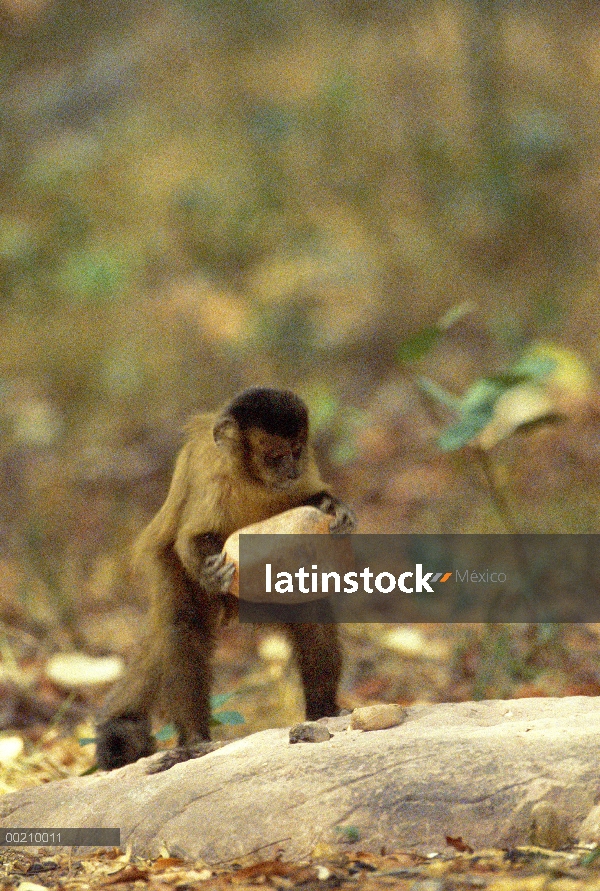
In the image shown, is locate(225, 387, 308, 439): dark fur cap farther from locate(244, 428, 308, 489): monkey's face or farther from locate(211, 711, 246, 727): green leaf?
locate(211, 711, 246, 727): green leaf

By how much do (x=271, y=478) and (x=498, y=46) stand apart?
31.8 ft

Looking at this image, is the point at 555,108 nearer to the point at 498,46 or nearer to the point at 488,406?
the point at 498,46

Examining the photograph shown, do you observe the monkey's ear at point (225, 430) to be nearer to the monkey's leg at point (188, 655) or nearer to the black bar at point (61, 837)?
the monkey's leg at point (188, 655)

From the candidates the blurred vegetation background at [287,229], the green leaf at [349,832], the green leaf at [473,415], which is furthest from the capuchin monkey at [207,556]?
the blurred vegetation background at [287,229]

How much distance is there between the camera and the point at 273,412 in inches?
165

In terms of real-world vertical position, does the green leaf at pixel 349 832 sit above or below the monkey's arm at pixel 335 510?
below

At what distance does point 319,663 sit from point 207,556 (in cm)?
65

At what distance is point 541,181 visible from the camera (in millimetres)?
11953

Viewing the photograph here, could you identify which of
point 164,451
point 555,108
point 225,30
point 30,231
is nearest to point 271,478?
point 164,451

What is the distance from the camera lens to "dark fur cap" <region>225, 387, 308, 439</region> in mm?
4188

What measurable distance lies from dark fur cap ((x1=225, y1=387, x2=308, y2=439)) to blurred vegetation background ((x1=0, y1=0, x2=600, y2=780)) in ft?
15.8

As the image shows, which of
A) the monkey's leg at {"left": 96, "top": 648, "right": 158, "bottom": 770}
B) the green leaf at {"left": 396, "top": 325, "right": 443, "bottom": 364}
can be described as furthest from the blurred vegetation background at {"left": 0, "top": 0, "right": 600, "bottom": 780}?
the monkey's leg at {"left": 96, "top": 648, "right": 158, "bottom": 770}

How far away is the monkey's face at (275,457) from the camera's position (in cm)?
422

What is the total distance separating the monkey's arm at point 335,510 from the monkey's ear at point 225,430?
42 centimetres
